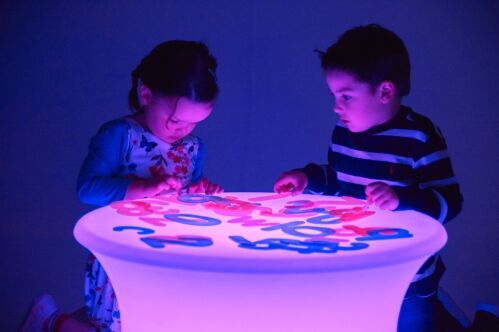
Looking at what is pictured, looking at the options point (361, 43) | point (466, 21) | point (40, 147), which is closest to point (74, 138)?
point (40, 147)

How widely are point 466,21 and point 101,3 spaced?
Result: 4.22 feet

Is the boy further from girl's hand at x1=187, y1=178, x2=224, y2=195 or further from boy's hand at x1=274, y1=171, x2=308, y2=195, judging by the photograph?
girl's hand at x1=187, y1=178, x2=224, y2=195

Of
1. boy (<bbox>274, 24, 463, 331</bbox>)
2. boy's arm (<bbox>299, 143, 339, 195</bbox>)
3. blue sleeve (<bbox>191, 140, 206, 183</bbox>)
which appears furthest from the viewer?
blue sleeve (<bbox>191, 140, 206, 183</bbox>)

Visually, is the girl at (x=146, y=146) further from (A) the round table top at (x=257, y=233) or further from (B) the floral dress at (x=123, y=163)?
(A) the round table top at (x=257, y=233)

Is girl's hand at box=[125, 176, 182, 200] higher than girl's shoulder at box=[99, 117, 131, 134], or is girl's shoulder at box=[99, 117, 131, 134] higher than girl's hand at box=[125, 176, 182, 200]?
girl's shoulder at box=[99, 117, 131, 134]

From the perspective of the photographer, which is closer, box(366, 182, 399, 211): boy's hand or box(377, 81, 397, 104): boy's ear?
box(366, 182, 399, 211): boy's hand

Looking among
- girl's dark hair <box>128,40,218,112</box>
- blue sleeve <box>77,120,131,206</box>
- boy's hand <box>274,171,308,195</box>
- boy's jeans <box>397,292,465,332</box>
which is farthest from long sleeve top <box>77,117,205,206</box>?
boy's jeans <box>397,292,465,332</box>

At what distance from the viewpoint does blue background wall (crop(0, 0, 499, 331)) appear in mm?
1735

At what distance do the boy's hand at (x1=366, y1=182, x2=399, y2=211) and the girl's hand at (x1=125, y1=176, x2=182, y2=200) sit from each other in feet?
1.59

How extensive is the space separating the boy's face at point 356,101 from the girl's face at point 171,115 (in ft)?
1.12

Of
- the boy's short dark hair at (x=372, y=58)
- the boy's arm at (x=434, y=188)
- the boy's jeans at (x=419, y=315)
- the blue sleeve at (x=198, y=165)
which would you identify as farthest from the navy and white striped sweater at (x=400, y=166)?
the blue sleeve at (x=198, y=165)

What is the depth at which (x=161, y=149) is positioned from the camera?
1462 millimetres

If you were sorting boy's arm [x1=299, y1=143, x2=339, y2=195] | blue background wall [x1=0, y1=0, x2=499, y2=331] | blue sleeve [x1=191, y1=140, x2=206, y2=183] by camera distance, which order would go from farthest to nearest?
1. blue background wall [x1=0, y1=0, x2=499, y2=331]
2. blue sleeve [x1=191, y1=140, x2=206, y2=183]
3. boy's arm [x1=299, y1=143, x2=339, y2=195]

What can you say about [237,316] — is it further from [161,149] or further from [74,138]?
[74,138]
